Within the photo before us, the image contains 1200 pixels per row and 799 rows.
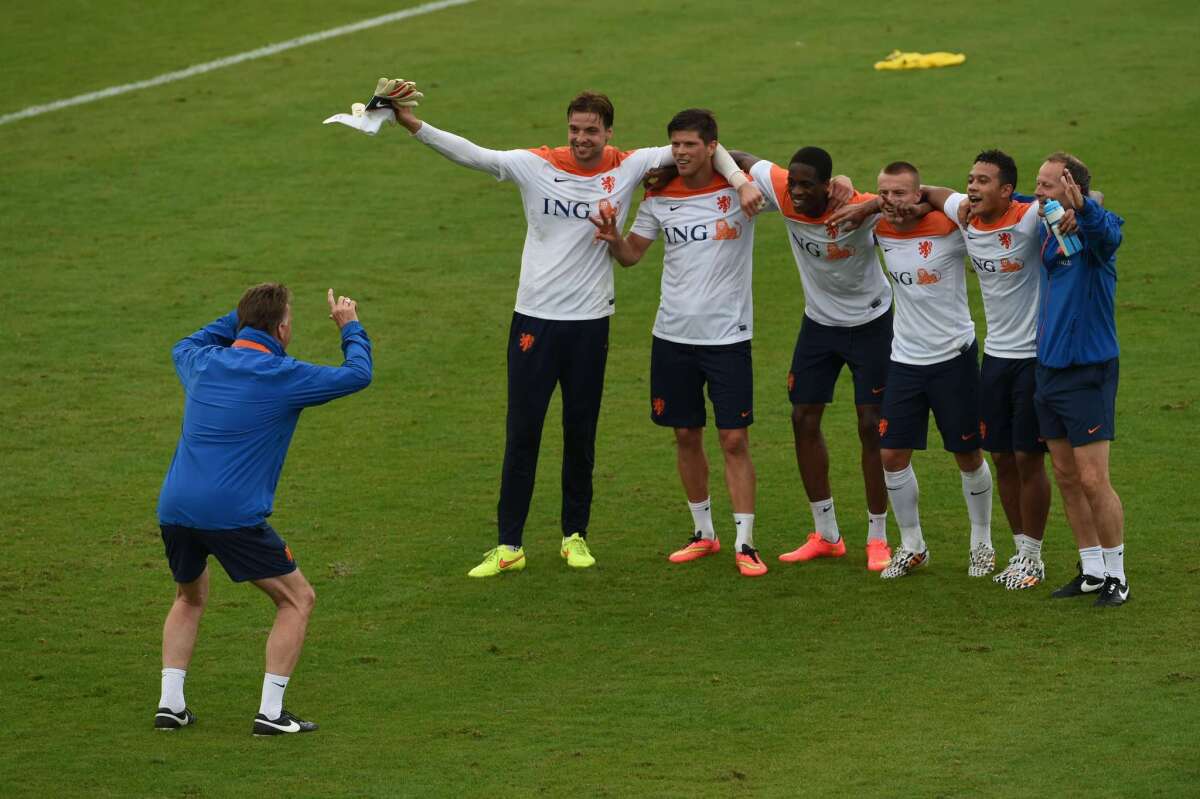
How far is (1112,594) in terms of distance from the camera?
895 centimetres

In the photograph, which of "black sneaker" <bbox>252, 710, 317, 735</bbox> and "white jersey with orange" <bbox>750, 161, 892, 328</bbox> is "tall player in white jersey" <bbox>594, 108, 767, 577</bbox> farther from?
"black sneaker" <bbox>252, 710, 317, 735</bbox>

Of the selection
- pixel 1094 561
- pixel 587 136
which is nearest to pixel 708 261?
pixel 587 136

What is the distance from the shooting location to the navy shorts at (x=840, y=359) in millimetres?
9805

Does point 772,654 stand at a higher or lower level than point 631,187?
lower

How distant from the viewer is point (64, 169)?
61.6ft

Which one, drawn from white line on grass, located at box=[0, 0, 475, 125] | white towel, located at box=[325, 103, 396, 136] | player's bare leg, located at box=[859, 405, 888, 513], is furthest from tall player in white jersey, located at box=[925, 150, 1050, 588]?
white line on grass, located at box=[0, 0, 475, 125]

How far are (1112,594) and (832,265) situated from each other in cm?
236

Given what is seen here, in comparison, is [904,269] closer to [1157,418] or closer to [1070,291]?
[1070,291]

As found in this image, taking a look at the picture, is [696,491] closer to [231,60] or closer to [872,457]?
[872,457]

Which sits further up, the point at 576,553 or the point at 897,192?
the point at 897,192

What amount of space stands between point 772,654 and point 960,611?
116cm

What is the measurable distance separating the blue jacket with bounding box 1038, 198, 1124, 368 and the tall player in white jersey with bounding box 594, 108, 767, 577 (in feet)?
5.75

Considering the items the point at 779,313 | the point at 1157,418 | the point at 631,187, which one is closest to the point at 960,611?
the point at 631,187

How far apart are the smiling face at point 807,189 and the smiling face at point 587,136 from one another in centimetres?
106
